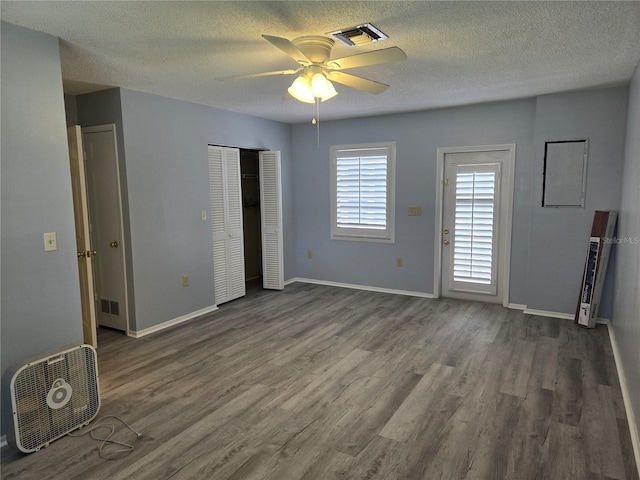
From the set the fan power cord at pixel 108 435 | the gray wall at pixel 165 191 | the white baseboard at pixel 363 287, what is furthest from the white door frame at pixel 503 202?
the fan power cord at pixel 108 435

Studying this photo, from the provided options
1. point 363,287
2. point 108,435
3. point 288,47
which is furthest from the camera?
point 363,287

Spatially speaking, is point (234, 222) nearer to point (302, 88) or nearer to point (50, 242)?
point (50, 242)

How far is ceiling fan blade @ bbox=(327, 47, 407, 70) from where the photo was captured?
227 centimetres

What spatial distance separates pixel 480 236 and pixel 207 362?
352cm

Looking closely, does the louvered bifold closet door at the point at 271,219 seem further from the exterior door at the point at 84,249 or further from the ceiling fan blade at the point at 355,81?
the ceiling fan blade at the point at 355,81

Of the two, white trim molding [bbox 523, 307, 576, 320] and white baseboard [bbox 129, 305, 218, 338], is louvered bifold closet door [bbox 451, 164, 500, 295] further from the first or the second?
white baseboard [bbox 129, 305, 218, 338]

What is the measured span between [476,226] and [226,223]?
314cm

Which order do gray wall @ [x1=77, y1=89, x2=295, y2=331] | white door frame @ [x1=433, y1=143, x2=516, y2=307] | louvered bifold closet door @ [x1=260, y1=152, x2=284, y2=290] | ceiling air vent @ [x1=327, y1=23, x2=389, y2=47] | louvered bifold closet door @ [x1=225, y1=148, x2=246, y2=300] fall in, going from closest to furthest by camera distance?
1. ceiling air vent @ [x1=327, y1=23, x2=389, y2=47]
2. gray wall @ [x1=77, y1=89, x2=295, y2=331]
3. white door frame @ [x1=433, y1=143, x2=516, y2=307]
4. louvered bifold closet door @ [x1=225, y1=148, x2=246, y2=300]
5. louvered bifold closet door @ [x1=260, y1=152, x2=284, y2=290]

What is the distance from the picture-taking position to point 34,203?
2574mm

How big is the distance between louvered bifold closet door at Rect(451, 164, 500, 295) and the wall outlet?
171 inches

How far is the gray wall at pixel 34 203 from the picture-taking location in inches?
96.5

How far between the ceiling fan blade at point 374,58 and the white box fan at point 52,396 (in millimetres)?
2419

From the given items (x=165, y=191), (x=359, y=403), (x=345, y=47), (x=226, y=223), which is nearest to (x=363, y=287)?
(x=226, y=223)

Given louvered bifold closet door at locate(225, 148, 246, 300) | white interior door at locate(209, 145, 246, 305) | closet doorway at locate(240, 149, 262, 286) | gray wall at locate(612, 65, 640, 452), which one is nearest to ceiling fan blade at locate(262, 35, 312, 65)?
gray wall at locate(612, 65, 640, 452)
